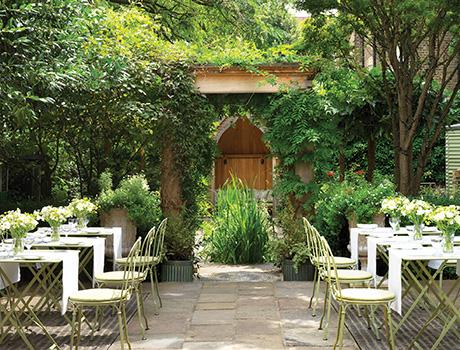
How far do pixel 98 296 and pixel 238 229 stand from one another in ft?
15.1

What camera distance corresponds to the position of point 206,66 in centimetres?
845

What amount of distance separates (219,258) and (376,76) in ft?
11.5

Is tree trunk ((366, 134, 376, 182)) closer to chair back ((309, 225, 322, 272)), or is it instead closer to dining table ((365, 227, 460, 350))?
dining table ((365, 227, 460, 350))

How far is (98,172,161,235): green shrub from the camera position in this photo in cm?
796

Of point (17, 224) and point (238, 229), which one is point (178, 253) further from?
point (17, 224)

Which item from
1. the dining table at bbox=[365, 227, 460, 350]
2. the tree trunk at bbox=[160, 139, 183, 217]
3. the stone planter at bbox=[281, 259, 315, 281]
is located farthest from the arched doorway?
the dining table at bbox=[365, 227, 460, 350]

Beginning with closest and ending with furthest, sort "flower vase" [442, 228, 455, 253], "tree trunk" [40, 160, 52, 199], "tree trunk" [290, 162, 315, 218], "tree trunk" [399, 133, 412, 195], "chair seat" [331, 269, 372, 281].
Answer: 1. "flower vase" [442, 228, 455, 253]
2. "chair seat" [331, 269, 372, 281]
3. "tree trunk" [290, 162, 315, 218]
4. "tree trunk" [399, 133, 412, 195]
5. "tree trunk" [40, 160, 52, 199]

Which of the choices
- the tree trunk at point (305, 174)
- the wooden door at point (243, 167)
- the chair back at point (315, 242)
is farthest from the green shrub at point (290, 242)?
the wooden door at point (243, 167)

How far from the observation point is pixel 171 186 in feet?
28.5

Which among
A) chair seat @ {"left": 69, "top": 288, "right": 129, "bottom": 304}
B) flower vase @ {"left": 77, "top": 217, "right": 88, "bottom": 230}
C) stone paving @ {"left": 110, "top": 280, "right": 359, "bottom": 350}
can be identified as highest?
flower vase @ {"left": 77, "top": 217, "right": 88, "bottom": 230}

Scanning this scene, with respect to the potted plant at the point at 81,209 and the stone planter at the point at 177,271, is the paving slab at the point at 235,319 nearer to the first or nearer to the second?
the stone planter at the point at 177,271

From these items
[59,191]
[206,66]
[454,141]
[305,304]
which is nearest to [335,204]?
[305,304]

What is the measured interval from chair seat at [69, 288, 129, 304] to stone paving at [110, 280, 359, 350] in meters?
0.53

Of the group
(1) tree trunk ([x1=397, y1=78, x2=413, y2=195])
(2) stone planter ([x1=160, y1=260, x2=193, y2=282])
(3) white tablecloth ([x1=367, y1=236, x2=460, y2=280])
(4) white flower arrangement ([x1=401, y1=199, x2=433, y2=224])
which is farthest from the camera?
(1) tree trunk ([x1=397, y1=78, x2=413, y2=195])
